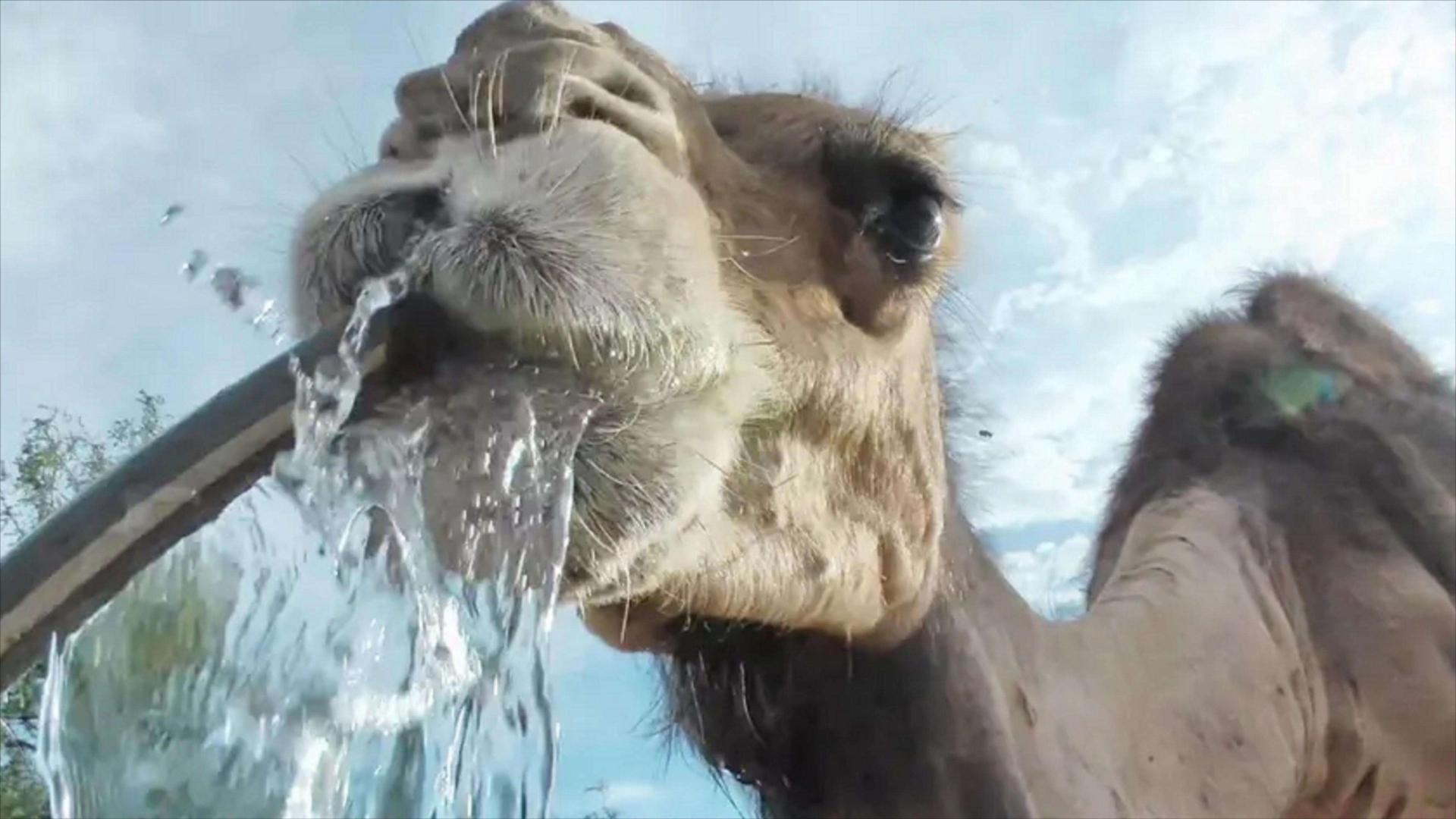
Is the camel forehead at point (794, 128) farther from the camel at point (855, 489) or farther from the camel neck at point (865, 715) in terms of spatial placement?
the camel neck at point (865, 715)

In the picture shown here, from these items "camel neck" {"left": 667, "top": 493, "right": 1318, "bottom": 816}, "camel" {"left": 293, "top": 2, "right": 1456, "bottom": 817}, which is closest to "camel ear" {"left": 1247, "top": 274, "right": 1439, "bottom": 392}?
"camel" {"left": 293, "top": 2, "right": 1456, "bottom": 817}

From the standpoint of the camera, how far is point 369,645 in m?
1.84

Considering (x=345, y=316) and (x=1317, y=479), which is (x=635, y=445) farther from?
(x=1317, y=479)

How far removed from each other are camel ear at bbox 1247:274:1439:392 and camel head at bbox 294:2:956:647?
1.80 m

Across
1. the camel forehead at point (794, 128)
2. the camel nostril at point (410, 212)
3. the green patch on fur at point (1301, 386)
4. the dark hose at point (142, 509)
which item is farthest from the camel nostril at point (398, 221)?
the green patch on fur at point (1301, 386)

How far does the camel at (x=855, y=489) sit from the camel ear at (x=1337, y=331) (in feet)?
0.16

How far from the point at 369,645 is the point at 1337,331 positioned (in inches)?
120

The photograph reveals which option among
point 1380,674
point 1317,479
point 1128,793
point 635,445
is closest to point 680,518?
point 635,445

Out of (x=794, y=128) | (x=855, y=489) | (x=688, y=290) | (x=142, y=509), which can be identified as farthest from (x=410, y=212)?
(x=855, y=489)

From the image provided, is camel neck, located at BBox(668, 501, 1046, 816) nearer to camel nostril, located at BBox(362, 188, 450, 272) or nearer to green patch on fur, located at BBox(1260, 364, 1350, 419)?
camel nostril, located at BBox(362, 188, 450, 272)

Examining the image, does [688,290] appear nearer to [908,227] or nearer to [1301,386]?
A: [908,227]

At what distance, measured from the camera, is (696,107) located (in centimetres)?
218

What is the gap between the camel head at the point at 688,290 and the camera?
1.75 meters

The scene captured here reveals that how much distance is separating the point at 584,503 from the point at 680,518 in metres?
0.13
